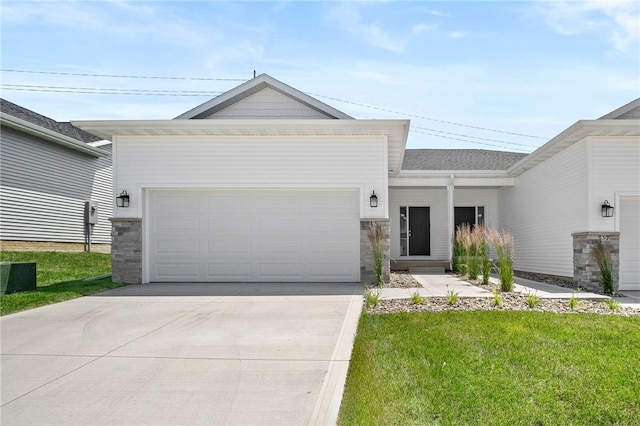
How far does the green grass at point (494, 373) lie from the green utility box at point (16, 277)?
7.09 metres

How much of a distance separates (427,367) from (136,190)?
336 inches

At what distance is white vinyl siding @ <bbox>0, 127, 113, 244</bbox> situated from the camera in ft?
49.8

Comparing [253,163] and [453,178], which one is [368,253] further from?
→ [453,178]

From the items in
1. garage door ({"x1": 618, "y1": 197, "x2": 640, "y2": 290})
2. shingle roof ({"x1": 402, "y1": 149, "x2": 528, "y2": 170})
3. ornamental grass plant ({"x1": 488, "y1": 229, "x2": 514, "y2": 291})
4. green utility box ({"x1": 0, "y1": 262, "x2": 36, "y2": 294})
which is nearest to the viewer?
green utility box ({"x1": 0, "y1": 262, "x2": 36, "y2": 294})

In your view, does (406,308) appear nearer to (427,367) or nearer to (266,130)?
(427,367)

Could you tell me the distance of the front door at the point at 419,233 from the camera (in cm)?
1705

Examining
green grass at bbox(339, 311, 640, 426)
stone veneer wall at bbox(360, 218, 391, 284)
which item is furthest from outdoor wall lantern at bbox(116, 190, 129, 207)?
green grass at bbox(339, 311, 640, 426)

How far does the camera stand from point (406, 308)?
302 inches

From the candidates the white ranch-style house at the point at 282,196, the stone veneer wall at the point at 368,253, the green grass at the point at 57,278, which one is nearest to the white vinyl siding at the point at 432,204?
the white ranch-style house at the point at 282,196

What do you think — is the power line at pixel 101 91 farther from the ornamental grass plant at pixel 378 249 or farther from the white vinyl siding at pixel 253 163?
the ornamental grass plant at pixel 378 249

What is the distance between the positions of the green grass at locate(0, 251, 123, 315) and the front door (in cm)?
1003

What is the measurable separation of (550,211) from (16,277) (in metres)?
12.4

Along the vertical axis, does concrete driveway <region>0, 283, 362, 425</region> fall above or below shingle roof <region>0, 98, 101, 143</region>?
below

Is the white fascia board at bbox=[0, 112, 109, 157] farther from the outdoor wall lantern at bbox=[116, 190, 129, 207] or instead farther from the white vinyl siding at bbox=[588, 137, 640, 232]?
the white vinyl siding at bbox=[588, 137, 640, 232]
